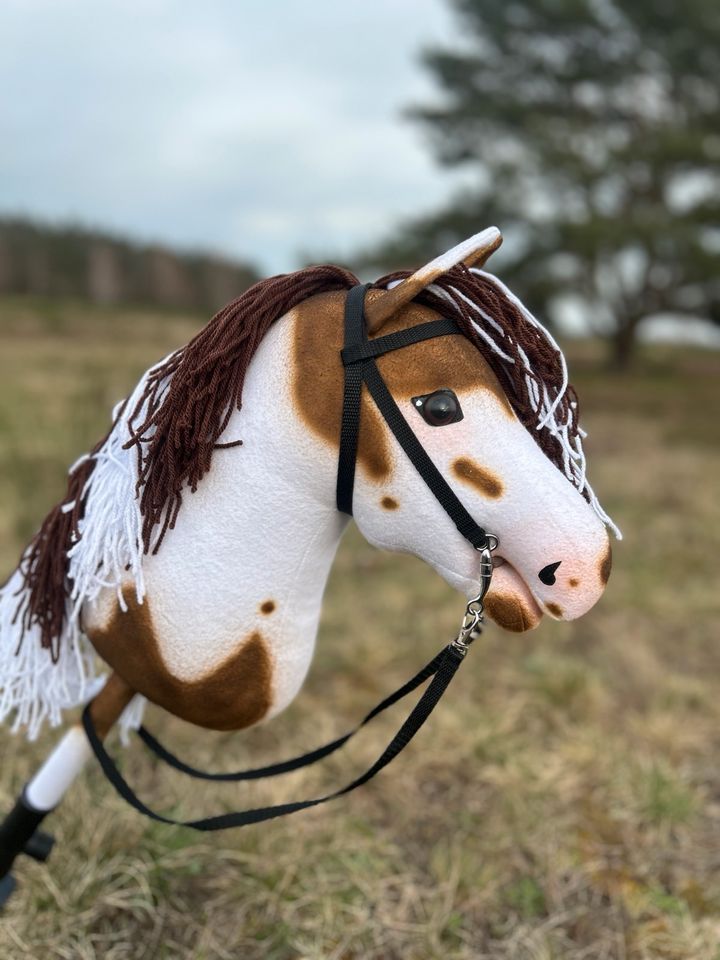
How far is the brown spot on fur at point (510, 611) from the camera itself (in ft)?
3.40

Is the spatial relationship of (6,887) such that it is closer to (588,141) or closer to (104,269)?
(588,141)

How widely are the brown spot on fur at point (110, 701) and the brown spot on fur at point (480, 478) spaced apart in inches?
27.2

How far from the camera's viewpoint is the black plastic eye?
39.6 inches

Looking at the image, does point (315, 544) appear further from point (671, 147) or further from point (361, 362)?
point (671, 147)

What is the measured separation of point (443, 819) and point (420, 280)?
5.24ft

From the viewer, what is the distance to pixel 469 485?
1008 mm

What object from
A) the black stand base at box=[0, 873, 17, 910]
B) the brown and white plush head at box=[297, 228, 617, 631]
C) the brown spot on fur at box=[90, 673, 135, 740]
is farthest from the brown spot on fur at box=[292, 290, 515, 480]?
the black stand base at box=[0, 873, 17, 910]

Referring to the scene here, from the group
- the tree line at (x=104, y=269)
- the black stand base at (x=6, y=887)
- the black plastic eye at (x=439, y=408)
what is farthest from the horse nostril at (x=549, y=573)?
the tree line at (x=104, y=269)

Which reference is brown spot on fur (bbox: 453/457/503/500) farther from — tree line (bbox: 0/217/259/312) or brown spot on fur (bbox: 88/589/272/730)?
tree line (bbox: 0/217/259/312)

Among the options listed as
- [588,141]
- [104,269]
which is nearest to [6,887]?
[588,141]

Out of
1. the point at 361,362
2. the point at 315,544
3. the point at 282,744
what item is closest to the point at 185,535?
the point at 315,544

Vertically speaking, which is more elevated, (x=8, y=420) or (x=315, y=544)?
(x=315, y=544)

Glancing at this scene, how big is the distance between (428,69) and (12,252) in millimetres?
7132

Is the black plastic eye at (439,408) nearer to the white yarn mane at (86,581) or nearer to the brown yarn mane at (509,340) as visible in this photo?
the brown yarn mane at (509,340)
